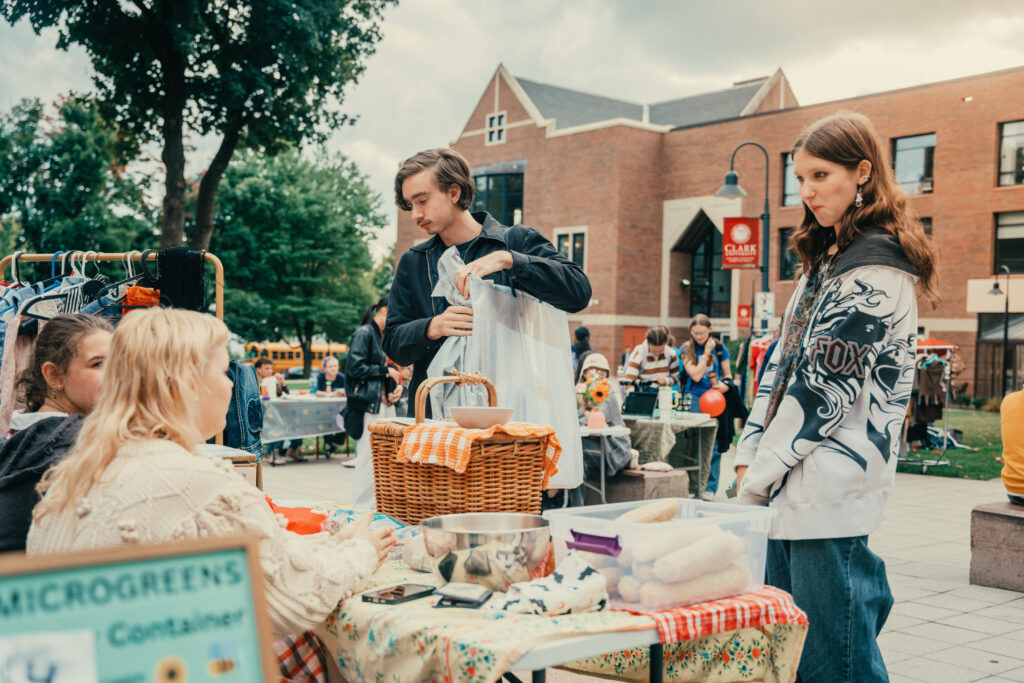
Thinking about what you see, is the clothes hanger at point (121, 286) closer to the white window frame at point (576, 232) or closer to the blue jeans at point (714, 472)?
the blue jeans at point (714, 472)

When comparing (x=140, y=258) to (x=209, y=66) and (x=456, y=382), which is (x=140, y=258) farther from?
(x=209, y=66)

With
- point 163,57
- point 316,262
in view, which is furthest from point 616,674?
point 316,262

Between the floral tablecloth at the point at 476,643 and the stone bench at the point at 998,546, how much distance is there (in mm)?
4762

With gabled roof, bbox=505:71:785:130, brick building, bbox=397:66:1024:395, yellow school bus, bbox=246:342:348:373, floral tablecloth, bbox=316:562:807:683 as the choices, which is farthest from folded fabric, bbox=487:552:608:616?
yellow school bus, bbox=246:342:348:373

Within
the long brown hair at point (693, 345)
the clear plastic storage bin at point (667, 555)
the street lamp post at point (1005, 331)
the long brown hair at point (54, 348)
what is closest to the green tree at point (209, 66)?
the long brown hair at point (693, 345)

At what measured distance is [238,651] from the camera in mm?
1328

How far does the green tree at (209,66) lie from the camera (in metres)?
17.5

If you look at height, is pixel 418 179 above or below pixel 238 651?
above

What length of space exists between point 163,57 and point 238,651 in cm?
1907

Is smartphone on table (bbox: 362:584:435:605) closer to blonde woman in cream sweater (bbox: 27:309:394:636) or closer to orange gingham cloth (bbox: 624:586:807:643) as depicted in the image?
blonde woman in cream sweater (bbox: 27:309:394:636)

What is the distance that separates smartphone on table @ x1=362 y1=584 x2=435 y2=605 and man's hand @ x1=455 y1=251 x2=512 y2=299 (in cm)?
108

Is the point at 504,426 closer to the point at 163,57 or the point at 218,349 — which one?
the point at 218,349

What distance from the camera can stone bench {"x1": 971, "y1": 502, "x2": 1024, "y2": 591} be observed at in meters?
6.02

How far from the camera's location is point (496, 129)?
147 feet
